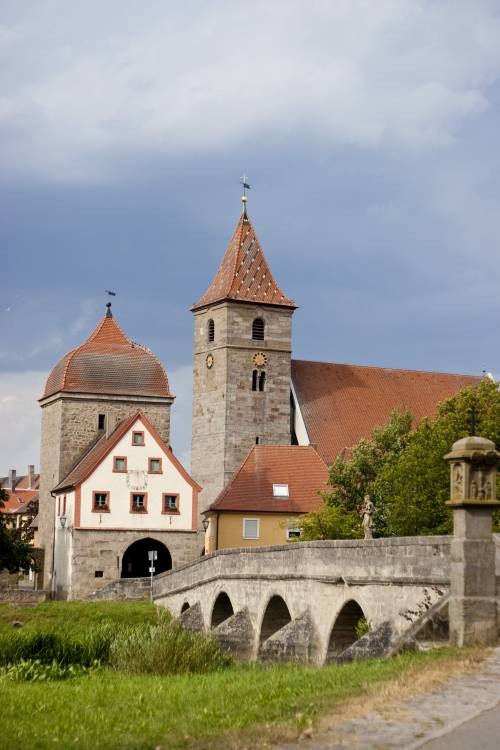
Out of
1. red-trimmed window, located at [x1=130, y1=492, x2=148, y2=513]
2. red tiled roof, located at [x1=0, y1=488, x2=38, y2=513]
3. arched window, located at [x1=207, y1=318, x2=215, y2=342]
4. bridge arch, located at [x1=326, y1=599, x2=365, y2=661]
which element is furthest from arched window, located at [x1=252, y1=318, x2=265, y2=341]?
red tiled roof, located at [x1=0, y1=488, x2=38, y2=513]

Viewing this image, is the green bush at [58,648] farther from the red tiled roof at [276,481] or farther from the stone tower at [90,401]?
the stone tower at [90,401]

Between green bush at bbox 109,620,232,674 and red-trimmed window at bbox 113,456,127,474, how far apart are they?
33040 millimetres

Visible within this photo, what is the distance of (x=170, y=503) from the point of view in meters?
58.7

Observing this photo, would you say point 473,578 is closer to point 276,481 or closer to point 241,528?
point 241,528

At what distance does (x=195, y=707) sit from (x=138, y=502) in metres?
43.0

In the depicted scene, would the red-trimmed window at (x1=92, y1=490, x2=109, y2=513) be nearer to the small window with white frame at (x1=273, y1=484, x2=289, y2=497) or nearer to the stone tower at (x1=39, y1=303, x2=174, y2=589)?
the stone tower at (x1=39, y1=303, x2=174, y2=589)

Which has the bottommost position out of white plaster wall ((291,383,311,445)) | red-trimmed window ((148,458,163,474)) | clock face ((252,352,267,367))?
red-trimmed window ((148,458,163,474))

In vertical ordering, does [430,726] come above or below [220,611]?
above

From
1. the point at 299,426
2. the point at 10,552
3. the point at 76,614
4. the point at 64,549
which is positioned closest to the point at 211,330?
the point at 299,426

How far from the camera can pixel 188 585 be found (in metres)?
43.4

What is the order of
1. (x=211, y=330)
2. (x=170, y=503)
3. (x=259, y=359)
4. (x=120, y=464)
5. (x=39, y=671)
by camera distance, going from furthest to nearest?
(x=211, y=330), (x=259, y=359), (x=170, y=503), (x=120, y=464), (x=39, y=671)

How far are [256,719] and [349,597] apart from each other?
1169 centimetres

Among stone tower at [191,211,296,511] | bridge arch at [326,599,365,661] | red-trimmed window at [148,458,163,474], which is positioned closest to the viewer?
bridge arch at [326,599,365,661]

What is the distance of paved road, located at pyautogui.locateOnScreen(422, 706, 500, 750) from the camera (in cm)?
1182
